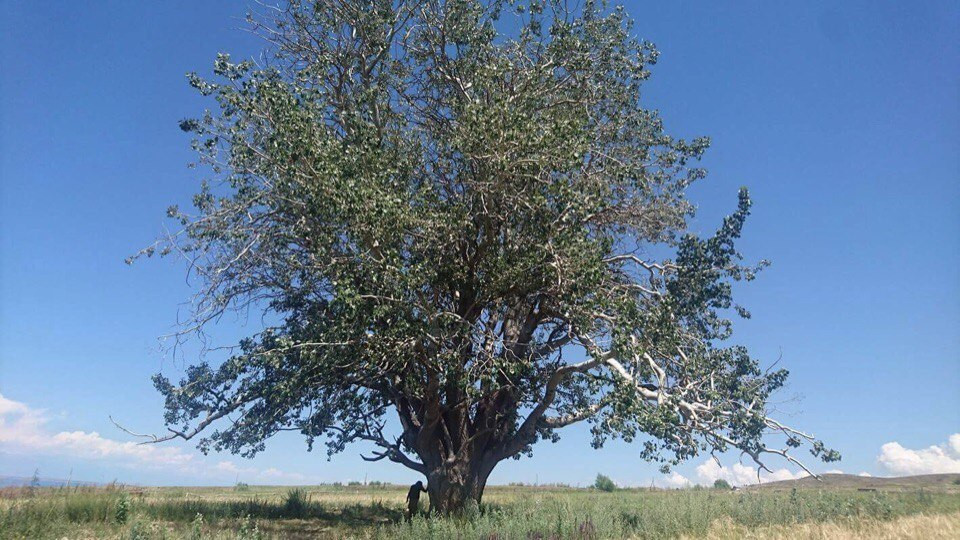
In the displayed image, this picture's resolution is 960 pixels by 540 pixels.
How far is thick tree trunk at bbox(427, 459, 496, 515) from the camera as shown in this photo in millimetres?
16719

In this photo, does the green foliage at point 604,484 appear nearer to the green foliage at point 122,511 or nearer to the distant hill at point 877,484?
the distant hill at point 877,484

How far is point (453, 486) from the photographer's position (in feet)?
55.5

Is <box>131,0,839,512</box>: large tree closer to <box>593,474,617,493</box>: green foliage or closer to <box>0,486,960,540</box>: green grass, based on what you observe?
<box>0,486,960,540</box>: green grass

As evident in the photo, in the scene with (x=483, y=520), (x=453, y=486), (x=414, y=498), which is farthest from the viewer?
(x=414, y=498)

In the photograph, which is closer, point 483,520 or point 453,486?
point 483,520

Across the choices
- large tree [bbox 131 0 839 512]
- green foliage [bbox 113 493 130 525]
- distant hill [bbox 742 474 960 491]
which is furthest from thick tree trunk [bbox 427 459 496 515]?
distant hill [bbox 742 474 960 491]

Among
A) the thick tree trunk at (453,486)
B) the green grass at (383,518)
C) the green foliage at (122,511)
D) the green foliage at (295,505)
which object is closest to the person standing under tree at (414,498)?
the thick tree trunk at (453,486)

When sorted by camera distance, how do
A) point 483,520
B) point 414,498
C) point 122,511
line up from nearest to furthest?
point 483,520 < point 122,511 < point 414,498

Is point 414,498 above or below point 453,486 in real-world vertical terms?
below

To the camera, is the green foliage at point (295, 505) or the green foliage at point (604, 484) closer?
the green foliage at point (295, 505)

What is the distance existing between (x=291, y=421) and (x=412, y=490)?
4004 millimetres

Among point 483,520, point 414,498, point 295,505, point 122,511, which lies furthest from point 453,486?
point 122,511

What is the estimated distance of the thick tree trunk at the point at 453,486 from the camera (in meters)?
16.7

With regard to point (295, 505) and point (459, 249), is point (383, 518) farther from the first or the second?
point (459, 249)
